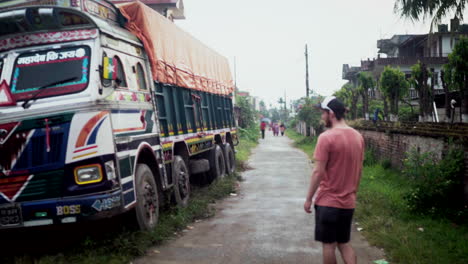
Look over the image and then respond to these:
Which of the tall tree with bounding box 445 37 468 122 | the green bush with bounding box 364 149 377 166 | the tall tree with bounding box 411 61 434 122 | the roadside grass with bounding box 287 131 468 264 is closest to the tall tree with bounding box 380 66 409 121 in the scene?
the tall tree with bounding box 411 61 434 122

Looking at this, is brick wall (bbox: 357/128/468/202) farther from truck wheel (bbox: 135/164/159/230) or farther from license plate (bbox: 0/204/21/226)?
license plate (bbox: 0/204/21/226)

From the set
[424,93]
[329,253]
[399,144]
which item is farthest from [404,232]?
[424,93]

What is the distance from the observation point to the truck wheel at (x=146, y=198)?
20.3 feet

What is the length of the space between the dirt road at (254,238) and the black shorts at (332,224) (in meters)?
1.50

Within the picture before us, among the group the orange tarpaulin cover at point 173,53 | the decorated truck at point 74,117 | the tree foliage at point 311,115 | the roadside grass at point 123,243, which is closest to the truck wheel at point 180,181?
the roadside grass at point 123,243

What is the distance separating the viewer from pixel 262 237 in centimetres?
654

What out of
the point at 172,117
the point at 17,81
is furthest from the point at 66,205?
the point at 172,117

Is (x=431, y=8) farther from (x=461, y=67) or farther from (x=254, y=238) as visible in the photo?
(x=254, y=238)

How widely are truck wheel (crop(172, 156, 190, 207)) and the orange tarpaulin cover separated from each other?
4.83ft

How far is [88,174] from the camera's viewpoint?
5137 mm

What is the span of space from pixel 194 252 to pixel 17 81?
3014 mm

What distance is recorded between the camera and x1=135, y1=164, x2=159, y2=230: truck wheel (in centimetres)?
618

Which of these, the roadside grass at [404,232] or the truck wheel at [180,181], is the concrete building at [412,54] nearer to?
the roadside grass at [404,232]

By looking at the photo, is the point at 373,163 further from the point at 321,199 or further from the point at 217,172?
the point at 321,199
